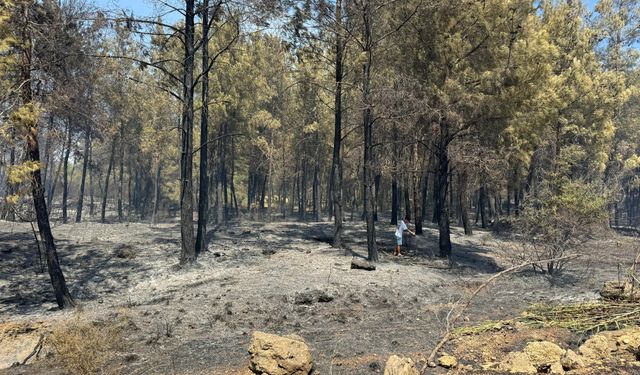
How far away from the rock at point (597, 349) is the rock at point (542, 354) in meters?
0.42

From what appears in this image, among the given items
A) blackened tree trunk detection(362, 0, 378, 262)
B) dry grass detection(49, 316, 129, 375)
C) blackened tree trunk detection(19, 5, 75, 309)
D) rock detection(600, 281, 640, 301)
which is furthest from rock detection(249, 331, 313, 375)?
blackened tree trunk detection(362, 0, 378, 262)

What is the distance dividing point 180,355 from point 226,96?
81.9ft

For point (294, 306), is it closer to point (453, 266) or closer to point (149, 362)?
point (149, 362)

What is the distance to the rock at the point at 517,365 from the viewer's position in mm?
6238

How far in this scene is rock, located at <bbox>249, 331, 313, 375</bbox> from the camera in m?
6.23

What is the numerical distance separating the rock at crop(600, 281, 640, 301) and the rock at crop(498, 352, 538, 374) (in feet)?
14.4

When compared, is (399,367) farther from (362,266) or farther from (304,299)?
(362,266)

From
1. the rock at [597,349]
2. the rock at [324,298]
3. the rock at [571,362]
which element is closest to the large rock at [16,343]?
the rock at [324,298]

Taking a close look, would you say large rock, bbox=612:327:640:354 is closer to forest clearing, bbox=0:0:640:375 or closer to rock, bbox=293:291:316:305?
forest clearing, bbox=0:0:640:375

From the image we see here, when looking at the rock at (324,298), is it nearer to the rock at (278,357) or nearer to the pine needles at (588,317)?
the pine needles at (588,317)

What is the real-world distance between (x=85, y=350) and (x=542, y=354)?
6997 mm

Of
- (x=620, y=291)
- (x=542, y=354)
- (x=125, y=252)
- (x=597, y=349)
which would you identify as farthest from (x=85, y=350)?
(x=620, y=291)

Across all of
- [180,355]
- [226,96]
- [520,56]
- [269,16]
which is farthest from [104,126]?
[226,96]

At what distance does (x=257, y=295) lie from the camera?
11.9 meters
